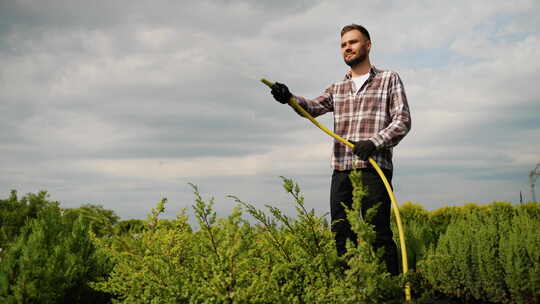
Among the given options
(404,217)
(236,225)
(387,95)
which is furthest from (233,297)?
(404,217)

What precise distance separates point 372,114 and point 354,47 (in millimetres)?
679

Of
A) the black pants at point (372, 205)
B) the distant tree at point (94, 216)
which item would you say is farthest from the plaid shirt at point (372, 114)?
the distant tree at point (94, 216)

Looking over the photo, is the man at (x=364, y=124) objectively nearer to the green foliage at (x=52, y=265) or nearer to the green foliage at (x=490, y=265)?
the green foliage at (x=490, y=265)

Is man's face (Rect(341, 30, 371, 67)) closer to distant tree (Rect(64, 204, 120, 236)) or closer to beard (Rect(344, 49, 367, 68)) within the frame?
beard (Rect(344, 49, 367, 68))

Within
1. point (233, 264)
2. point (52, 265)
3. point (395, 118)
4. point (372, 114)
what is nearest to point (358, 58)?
point (372, 114)

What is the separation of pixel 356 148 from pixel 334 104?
0.94 meters

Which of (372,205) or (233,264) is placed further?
(372,205)

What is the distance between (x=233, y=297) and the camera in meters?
2.01

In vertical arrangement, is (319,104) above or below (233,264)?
above

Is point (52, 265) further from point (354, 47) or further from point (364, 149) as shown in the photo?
point (354, 47)

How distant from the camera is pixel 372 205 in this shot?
144 inches

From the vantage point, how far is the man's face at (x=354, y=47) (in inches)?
160

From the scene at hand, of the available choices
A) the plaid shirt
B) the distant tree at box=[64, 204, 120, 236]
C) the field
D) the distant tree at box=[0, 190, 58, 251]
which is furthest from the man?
the distant tree at box=[0, 190, 58, 251]

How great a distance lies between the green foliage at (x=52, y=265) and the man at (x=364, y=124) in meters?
2.08
